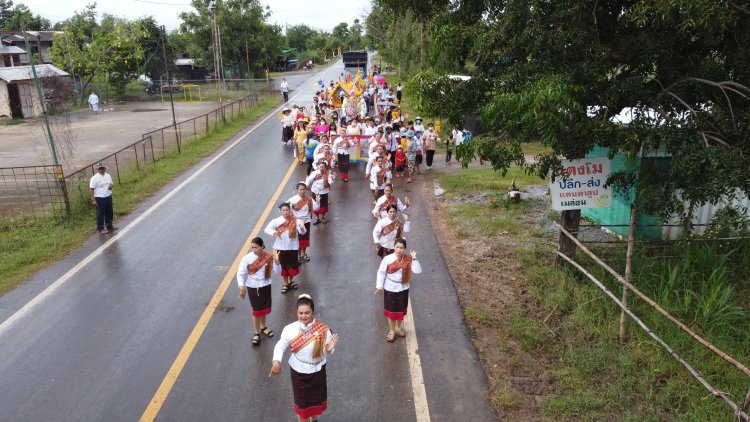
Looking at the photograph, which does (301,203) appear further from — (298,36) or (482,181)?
(298,36)

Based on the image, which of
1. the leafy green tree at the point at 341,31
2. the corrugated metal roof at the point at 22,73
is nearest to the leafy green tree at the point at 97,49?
the corrugated metal roof at the point at 22,73

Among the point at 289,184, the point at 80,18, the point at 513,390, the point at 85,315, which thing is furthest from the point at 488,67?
the point at 80,18

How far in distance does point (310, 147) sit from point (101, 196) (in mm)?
6806

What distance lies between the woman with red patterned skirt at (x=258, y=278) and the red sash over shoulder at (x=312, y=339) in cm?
189

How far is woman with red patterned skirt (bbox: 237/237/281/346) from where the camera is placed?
7098 mm

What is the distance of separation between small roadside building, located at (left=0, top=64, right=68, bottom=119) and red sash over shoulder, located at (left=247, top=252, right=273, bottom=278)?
3085 centimetres

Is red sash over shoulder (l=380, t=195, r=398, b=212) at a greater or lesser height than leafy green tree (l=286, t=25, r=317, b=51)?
lesser

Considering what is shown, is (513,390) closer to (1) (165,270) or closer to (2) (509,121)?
(2) (509,121)

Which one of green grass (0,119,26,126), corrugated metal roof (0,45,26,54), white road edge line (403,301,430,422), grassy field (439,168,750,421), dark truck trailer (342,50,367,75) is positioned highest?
corrugated metal roof (0,45,26,54)

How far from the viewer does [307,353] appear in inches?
211

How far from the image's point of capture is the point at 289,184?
1572 cm

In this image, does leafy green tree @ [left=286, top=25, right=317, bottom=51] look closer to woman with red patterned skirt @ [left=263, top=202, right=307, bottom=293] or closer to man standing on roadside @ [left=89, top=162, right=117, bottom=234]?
man standing on roadside @ [left=89, top=162, right=117, bottom=234]

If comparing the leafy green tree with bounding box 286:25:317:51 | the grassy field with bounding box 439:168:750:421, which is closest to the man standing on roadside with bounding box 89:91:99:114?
the grassy field with bounding box 439:168:750:421

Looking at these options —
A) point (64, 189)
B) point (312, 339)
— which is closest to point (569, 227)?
point (312, 339)
